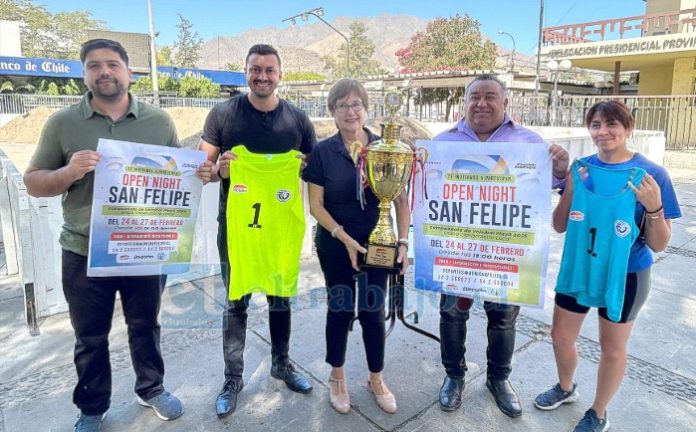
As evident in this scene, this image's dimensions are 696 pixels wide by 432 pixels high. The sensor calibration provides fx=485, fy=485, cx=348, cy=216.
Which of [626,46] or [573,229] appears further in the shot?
[626,46]

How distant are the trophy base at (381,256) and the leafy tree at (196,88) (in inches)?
1341

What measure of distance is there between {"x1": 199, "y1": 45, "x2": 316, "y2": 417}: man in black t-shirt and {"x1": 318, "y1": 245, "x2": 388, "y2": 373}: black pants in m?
0.39

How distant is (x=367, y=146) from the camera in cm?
262

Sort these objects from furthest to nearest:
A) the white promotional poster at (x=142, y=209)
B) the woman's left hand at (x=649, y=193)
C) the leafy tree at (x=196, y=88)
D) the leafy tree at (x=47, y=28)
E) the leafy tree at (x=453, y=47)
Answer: the leafy tree at (x=47, y=28) < the leafy tree at (x=453, y=47) < the leafy tree at (x=196, y=88) < the white promotional poster at (x=142, y=209) < the woman's left hand at (x=649, y=193)

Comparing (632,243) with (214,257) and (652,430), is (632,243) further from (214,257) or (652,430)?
(214,257)

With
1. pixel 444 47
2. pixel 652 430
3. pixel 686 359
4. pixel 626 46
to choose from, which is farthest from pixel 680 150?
pixel 444 47

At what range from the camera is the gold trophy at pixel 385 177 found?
254 centimetres

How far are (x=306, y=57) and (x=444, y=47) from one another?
141m

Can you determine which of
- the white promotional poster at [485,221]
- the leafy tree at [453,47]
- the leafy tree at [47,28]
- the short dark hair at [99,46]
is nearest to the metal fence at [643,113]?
the white promotional poster at [485,221]

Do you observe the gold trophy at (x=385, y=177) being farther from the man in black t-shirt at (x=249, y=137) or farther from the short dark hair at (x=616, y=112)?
the short dark hair at (x=616, y=112)

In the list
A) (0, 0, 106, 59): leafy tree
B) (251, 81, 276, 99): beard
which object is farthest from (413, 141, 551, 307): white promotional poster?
(0, 0, 106, 59): leafy tree

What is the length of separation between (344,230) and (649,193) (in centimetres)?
148

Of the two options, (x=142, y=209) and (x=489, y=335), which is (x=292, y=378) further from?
(x=142, y=209)

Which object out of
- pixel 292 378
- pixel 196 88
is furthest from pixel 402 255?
pixel 196 88
